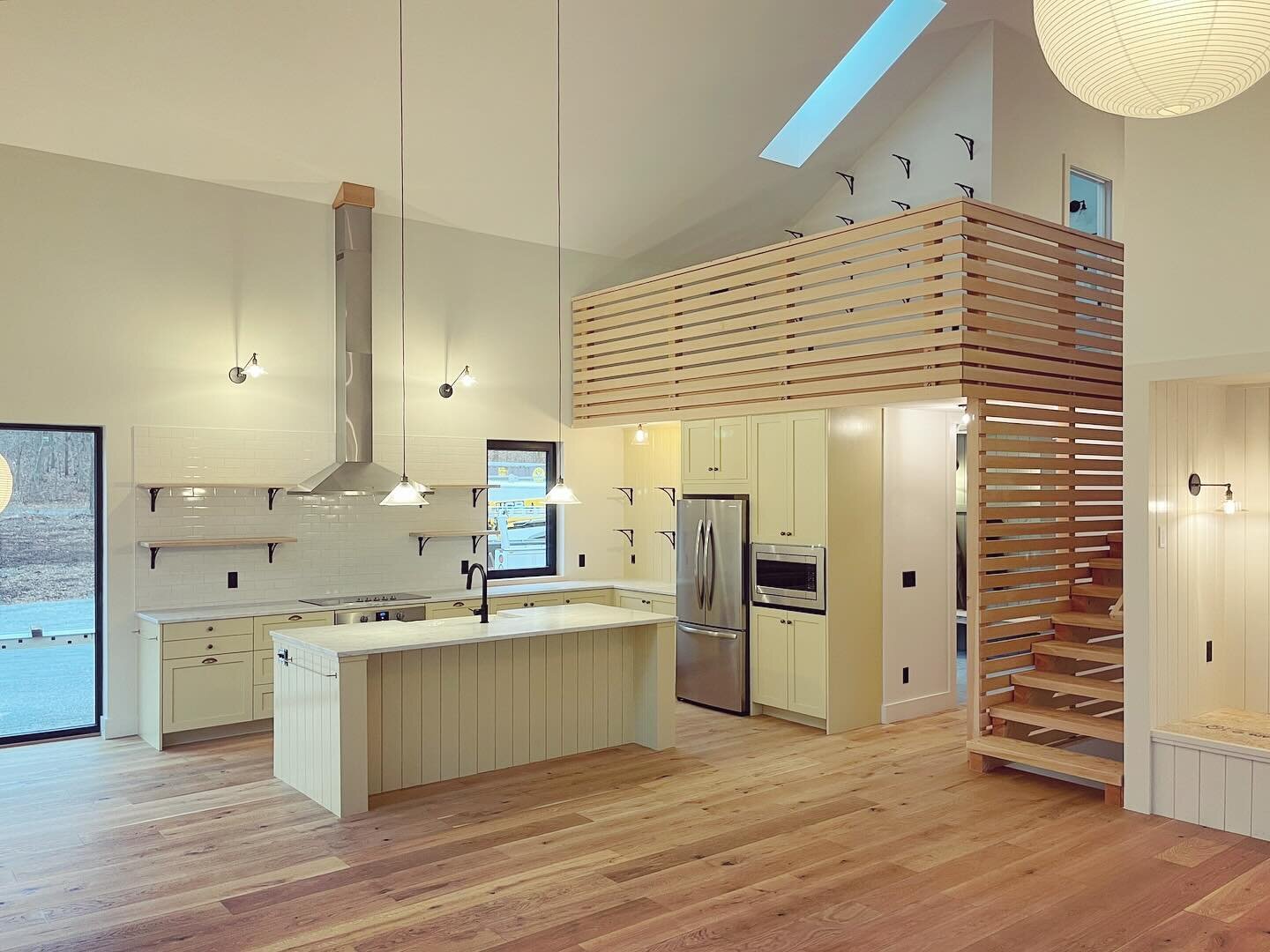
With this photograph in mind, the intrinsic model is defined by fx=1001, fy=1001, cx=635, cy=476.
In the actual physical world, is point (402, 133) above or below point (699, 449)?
above

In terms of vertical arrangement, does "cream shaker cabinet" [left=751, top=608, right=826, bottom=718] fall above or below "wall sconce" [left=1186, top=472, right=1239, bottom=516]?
below

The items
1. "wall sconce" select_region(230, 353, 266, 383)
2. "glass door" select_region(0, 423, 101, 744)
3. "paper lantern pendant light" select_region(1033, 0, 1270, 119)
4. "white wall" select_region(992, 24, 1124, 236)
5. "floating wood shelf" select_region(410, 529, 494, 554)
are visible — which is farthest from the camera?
"floating wood shelf" select_region(410, 529, 494, 554)

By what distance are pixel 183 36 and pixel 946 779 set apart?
6268 millimetres

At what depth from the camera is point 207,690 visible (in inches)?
262

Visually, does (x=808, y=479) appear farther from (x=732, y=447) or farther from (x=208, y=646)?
(x=208, y=646)

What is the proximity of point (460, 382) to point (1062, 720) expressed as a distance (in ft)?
17.0

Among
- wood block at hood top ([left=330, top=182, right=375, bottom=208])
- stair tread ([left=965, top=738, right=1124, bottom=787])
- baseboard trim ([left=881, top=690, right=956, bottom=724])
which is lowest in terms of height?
baseboard trim ([left=881, top=690, right=956, bottom=724])

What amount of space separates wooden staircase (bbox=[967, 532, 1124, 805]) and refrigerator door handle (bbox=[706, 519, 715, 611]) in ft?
7.53

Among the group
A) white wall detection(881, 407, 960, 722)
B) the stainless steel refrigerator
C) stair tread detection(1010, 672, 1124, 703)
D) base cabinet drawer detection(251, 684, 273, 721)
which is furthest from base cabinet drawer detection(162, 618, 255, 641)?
stair tread detection(1010, 672, 1124, 703)

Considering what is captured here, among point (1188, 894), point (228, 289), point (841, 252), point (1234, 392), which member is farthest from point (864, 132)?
point (1188, 894)

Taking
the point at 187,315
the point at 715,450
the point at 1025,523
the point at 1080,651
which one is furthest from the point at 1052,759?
the point at 187,315

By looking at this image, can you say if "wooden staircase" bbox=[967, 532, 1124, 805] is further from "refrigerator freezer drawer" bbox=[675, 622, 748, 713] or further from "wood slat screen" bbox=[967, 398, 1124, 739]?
"refrigerator freezer drawer" bbox=[675, 622, 748, 713]

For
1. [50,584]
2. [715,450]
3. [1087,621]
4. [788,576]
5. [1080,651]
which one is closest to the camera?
[1080,651]

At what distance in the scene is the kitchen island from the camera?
527cm
